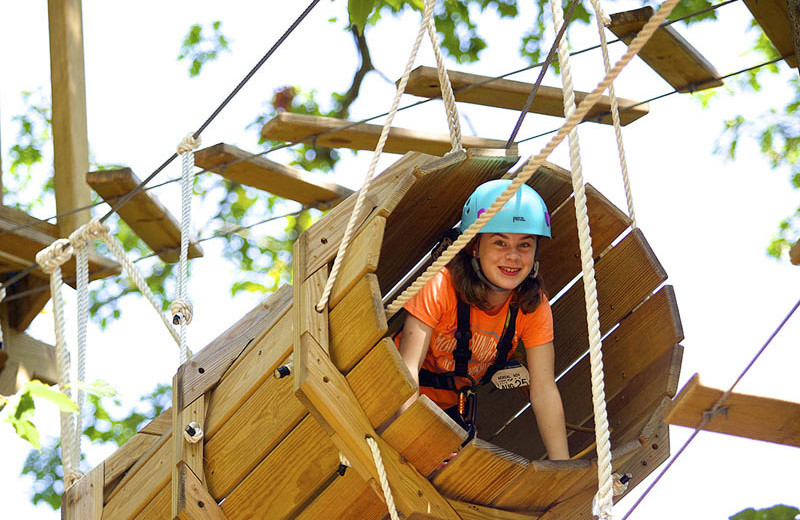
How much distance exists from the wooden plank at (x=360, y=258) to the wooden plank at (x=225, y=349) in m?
0.32

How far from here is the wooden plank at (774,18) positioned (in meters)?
3.14

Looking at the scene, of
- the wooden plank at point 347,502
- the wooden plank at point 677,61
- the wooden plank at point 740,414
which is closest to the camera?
the wooden plank at point 740,414

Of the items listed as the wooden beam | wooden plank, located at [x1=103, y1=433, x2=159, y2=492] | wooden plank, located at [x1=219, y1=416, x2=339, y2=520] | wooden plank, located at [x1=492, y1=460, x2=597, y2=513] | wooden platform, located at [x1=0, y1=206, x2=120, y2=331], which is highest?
the wooden beam

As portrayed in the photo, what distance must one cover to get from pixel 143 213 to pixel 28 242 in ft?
1.59

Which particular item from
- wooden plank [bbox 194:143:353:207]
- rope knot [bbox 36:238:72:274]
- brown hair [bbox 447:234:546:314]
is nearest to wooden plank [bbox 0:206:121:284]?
wooden plank [bbox 194:143:353:207]

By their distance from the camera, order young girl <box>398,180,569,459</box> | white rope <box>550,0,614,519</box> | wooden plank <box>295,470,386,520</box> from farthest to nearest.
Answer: young girl <box>398,180,569,459</box> → wooden plank <box>295,470,386,520</box> → white rope <box>550,0,614,519</box>

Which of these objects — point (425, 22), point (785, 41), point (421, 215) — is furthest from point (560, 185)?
point (785, 41)

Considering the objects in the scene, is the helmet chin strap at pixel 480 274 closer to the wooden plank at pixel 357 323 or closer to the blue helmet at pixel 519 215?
the blue helmet at pixel 519 215

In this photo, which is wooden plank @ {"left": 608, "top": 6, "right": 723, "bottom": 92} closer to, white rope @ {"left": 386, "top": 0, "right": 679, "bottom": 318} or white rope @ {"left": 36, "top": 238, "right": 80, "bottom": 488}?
white rope @ {"left": 386, "top": 0, "right": 679, "bottom": 318}

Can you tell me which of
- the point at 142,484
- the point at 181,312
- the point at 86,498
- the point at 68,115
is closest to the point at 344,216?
the point at 181,312

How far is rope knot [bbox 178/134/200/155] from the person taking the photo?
137 inches

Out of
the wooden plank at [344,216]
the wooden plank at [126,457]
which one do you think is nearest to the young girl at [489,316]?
the wooden plank at [344,216]

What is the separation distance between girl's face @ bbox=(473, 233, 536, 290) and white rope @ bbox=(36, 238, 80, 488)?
1.27m

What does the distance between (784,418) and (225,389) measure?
1510mm
